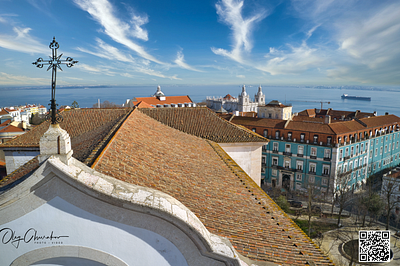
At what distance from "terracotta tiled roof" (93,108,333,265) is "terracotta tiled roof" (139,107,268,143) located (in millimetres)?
5811

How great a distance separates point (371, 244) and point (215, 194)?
36.4ft

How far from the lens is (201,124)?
16828mm

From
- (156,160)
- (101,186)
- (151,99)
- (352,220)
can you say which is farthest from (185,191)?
(151,99)

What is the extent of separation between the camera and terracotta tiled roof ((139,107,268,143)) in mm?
15984

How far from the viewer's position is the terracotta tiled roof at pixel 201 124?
52.4ft

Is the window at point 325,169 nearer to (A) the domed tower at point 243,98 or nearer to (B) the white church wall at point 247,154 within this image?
(B) the white church wall at point 247,154

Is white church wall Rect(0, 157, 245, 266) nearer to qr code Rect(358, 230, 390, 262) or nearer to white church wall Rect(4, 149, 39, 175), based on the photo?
white church wall Rect(4, 149, 39, 175)

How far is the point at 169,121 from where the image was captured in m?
16.3

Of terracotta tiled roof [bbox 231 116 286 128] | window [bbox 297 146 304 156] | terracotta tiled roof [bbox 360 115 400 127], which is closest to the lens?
window [bbox 297 146 304 156]

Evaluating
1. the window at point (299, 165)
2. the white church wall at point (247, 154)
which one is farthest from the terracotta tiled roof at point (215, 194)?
the window at point (299, 165)

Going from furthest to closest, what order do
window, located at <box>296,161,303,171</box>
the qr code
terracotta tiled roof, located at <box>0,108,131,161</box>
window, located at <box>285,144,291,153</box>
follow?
window, located at <box>285,144,291,153</box>
window, located at <box>296,161,303,171</box>
terracotta tiled roof, located at <box>0,108,131,161</box>
the qr code

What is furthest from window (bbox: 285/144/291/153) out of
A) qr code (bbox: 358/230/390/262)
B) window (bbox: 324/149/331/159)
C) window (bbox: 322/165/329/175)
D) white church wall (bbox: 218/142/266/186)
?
qr code (bbox: 358/230/390/262)

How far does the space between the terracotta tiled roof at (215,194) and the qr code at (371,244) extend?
310 inches

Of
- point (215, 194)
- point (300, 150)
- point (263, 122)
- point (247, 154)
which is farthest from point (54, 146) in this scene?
point (263, 122)
